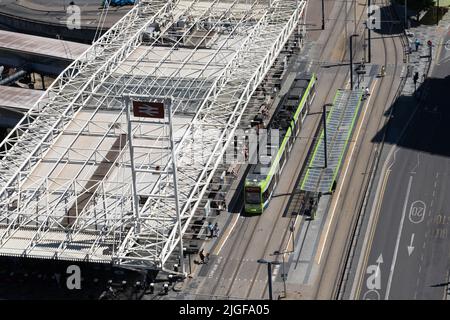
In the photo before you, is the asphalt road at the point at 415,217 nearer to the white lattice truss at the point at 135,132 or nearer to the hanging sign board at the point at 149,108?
the white lattice truss at the point at 135,132

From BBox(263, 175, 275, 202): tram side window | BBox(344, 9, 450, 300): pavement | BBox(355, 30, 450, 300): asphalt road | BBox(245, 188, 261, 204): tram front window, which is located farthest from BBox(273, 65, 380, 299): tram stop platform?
BBox(355, 30, 450, 300): asphalt road

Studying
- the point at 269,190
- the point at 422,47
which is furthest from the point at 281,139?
the point at 422,47

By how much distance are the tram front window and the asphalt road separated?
1493cm

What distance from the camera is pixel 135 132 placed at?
142000 millimetres

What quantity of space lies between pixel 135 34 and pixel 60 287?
5318 centimetres

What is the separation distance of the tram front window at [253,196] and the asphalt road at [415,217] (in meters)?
14.9

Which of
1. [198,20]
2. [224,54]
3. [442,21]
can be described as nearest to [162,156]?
[224,54]

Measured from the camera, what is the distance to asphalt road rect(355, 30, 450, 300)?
120625 mm

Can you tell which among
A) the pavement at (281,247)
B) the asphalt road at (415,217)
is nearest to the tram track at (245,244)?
the pavement at (281,247)

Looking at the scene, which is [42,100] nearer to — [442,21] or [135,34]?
[135,34]

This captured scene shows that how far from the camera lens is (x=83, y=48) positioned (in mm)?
175125

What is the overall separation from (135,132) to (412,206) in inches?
1490

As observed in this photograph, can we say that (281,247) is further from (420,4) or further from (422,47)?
(420,4)

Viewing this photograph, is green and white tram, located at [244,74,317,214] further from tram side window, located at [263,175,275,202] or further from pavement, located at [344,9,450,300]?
pavement, located at [344,9,450,300]
